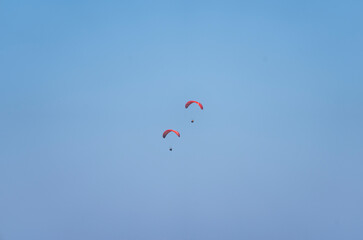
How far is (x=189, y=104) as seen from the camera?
2167 inches
